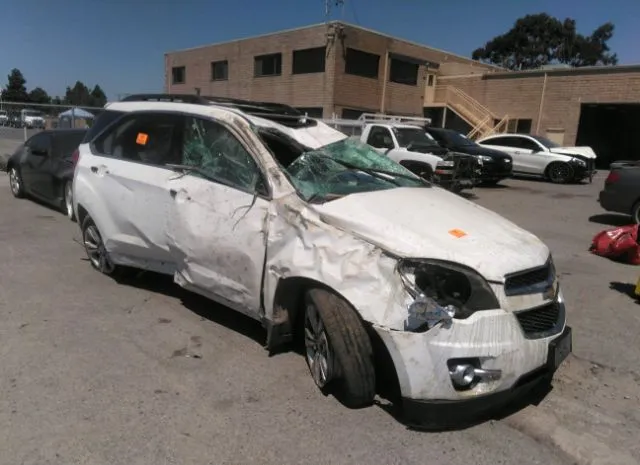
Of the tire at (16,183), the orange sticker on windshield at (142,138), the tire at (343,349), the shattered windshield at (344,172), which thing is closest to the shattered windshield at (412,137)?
the tire at (16,183)

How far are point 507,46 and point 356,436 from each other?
80.4 meters

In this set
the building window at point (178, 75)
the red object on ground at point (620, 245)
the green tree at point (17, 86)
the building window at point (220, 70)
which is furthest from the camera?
the green tree at point (17, 86)

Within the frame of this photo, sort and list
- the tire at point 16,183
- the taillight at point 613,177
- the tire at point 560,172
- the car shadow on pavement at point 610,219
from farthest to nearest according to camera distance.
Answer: the tire at point 560,172 → the car shadow on pavement at point 610,219 → the tire at point 16,183 → the taillight at point 613,177

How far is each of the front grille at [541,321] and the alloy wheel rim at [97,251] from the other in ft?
13.4

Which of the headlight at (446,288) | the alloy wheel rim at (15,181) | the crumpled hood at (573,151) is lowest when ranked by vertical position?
the alloy wheel rim at (15,181)

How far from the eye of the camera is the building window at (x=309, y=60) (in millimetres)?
31953

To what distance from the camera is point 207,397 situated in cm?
347

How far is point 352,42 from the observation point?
31172 millimetres

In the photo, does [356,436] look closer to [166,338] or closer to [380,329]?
[380,329]

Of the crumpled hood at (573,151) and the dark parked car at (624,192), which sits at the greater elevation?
the crumpled hood at (573,151)

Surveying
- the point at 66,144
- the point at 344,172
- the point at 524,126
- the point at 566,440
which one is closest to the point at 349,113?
the point at 524,126

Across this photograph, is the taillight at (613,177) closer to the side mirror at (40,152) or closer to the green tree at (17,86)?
the side mirror at (40,152)

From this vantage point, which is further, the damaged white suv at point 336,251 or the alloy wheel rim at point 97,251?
the alloy wheel rim at point 97,251

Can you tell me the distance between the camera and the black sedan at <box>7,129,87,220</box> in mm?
9141
